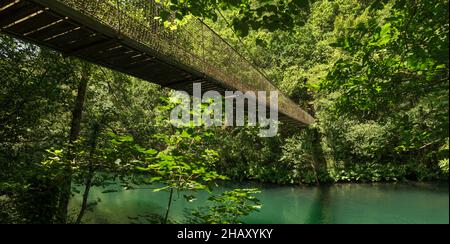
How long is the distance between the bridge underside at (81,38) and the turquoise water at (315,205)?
297cm

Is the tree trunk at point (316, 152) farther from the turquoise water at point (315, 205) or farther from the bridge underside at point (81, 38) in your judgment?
the bridge underside at point (81, 38)

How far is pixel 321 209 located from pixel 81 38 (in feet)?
23.7

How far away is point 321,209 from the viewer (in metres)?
8.59

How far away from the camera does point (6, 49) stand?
3.94 m

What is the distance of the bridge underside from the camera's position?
97.0 inches

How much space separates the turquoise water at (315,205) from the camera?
718 centimetres

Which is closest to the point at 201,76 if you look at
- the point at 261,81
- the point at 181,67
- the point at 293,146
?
the point at 181,67

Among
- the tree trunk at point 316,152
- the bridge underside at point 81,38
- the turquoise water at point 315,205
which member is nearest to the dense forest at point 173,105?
the bridge underside at point 81,38

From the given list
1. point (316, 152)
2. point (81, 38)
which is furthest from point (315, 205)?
point (81, 38)

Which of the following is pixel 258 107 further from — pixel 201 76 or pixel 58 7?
pixel 58 7

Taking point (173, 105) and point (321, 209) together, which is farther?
point (321, 209)

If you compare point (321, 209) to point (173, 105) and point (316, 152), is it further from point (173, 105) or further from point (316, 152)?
point (173, 105)
